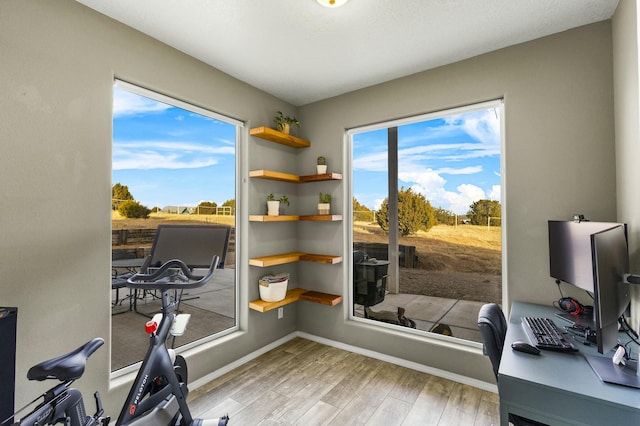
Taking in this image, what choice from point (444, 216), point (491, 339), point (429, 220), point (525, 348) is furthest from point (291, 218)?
point (525, 348)

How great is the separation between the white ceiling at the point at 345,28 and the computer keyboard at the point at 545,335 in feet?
6.66

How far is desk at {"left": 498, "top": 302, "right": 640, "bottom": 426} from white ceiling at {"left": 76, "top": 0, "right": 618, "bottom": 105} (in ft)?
6.97

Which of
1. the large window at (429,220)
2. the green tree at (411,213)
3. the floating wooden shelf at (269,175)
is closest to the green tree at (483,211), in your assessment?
the large window at (429,220)

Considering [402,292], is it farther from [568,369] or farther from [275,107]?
[275,107]

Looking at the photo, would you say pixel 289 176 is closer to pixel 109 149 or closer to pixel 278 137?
pixel 278 137

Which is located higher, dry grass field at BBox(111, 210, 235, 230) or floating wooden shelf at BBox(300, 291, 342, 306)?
dry grass field at BBox(111, 210, 235, 230)

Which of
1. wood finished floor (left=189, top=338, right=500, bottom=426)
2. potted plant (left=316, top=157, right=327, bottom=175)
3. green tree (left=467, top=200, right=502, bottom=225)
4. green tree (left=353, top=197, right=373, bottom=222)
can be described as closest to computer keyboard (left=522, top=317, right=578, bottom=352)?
wood finished floor (left=189, top=338, right=500, bottom=426)

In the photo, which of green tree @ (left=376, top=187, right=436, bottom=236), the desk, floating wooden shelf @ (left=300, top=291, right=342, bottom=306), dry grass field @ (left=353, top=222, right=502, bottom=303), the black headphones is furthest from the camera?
floating wooden shelf @ (left=300, top=291, right=342, bottom=306)

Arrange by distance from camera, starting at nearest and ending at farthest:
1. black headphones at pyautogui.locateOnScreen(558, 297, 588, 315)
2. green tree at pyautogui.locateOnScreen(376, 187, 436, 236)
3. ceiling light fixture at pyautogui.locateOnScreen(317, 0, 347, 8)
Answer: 1. ceiling light fixture at pyautogui.locateOnScreen(317, 0, 347, 8)
2. black headphones at pyautogui.locateOnScreen(558, 297, 588, 315)
3. green tree at pyautogui.locateOnScreen(376, 187, 436, 236)

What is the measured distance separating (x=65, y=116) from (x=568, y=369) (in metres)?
3.03

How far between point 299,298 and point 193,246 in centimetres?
156

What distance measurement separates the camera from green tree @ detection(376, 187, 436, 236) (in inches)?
115

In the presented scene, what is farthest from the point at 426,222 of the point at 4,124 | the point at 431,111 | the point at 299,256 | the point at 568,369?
the point at 4,124

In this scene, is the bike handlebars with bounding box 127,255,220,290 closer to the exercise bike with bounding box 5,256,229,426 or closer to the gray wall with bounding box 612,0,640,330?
the exercise bike with bounding box 5,256,229,426
